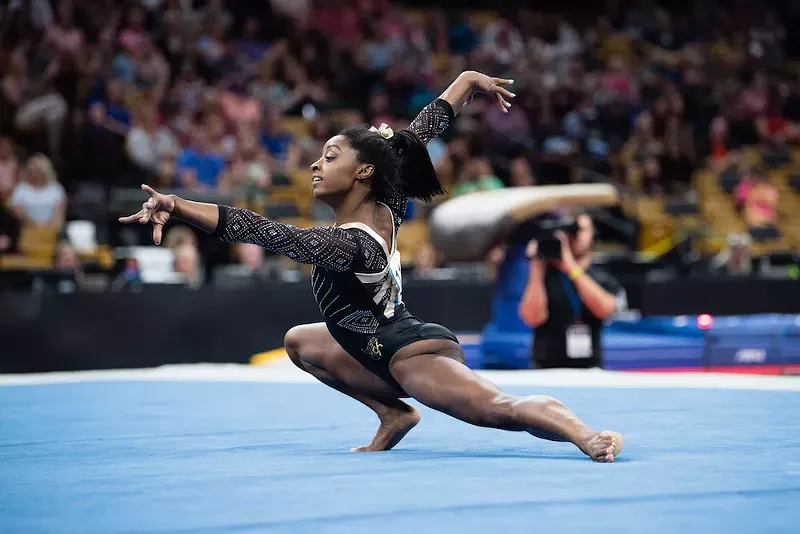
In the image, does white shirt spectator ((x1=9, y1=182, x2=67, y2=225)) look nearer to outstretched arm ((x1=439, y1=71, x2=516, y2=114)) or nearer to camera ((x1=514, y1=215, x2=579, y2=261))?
Result: camera ((x1=514, y1=215, x2=579, y2=261))

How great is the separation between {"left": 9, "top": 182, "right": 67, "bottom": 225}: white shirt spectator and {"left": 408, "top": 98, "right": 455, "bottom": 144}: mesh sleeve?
544 cm

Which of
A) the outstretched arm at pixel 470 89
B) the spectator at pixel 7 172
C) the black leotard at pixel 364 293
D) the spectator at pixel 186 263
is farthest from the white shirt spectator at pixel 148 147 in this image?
the black leotard at pixel 364 293

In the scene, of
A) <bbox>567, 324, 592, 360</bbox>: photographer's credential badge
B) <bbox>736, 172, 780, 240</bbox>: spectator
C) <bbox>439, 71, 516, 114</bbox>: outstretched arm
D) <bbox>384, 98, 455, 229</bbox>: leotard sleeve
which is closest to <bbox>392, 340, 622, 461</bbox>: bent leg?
<bbox>384, 98, 455, 229</bbox>: leotard sleeve

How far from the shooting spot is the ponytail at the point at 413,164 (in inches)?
150

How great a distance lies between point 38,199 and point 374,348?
5.94 m

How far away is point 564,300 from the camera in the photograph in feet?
20.2

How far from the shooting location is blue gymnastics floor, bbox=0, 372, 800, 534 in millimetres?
2439

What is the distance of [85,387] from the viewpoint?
18.9ft

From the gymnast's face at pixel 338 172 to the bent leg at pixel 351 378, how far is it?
1.63 feet

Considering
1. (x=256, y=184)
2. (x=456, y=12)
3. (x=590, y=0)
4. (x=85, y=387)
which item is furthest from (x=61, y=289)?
(x=590, y=0)

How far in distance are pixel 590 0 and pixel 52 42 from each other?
9.34 metres

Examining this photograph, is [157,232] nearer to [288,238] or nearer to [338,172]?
[288,238]

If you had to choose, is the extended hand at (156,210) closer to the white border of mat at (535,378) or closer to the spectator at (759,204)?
the white border of mat at (535,378)

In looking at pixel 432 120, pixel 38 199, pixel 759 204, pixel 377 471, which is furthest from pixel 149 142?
pixel 377 471
